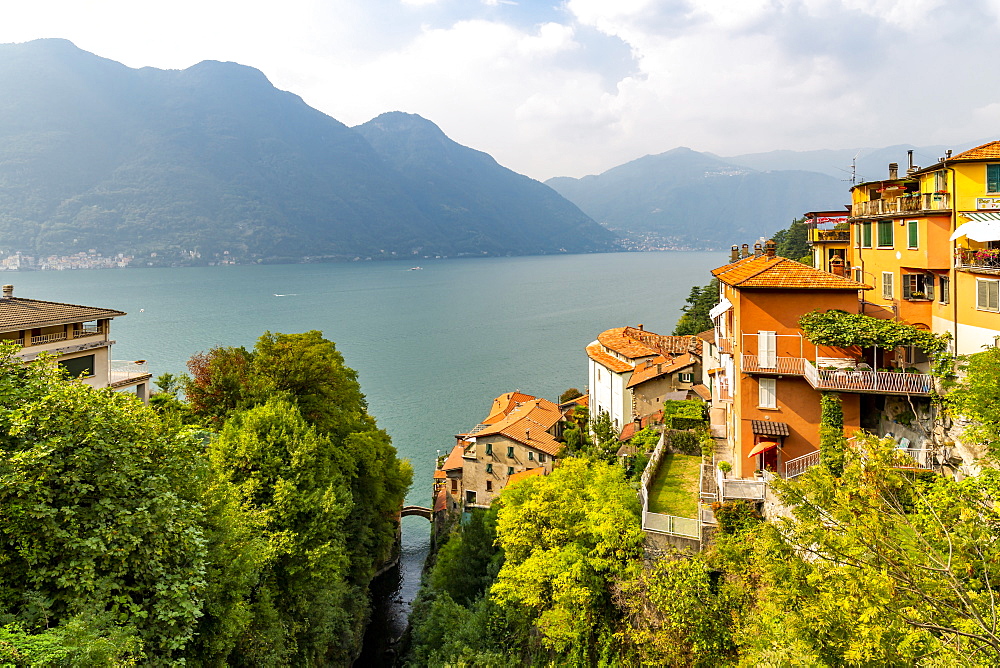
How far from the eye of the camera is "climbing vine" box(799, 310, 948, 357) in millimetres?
18109

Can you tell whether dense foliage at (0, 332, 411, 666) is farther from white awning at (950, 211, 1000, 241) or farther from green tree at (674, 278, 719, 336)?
green tree at (674, 278, 719, 336)

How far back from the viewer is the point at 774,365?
63.0ft

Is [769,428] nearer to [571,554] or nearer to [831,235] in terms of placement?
[571,554]

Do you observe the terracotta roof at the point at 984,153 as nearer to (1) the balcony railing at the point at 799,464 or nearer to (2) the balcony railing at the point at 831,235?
(1) the balcony railing at the point at 799,464

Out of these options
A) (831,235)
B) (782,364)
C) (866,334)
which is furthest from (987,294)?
(831,235)

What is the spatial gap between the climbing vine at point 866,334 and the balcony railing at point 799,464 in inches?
139

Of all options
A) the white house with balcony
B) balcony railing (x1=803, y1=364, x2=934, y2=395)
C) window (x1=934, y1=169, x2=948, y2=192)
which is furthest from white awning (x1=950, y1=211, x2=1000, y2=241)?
the white house with balcony

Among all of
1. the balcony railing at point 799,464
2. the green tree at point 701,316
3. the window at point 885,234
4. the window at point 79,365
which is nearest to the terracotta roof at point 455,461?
the window at point 79,365

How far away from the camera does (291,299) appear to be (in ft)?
578

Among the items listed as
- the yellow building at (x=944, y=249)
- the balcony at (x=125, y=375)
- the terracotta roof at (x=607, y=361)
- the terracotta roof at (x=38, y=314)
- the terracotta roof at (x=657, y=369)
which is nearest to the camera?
the yellow building at (x=944, y=249)

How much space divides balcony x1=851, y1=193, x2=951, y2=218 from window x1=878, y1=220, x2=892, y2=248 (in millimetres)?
411

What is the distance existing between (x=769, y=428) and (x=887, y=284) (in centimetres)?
869

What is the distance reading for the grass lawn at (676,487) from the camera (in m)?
19.2

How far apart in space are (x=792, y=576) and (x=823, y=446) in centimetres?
821
